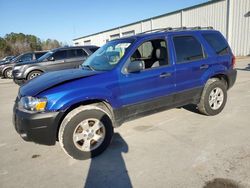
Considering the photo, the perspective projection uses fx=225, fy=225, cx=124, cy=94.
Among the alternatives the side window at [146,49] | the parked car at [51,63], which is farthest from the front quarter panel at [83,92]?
the parked car at [51,63]

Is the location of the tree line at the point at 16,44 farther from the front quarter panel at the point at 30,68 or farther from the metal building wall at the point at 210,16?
the front quarter panel at the point at 30,68

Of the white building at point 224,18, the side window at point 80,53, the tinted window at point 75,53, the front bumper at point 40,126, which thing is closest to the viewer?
the front bumper at point 40,126

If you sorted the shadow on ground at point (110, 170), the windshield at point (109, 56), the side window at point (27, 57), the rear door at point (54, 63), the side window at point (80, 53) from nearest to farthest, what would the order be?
1. the shadow on ground at point (110, 170)
2. the windshield at point (109, 56)
3. the rear door at point (54, 63)
4. the side window at point (80, 53)
5. the side window at point (27, 57)

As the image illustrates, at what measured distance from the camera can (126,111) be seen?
3.85m

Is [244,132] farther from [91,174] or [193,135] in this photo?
[91,174]

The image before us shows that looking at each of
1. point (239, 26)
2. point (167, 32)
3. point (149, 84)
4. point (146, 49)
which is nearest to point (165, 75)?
point (149, 84)

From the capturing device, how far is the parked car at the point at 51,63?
1039 centimetres

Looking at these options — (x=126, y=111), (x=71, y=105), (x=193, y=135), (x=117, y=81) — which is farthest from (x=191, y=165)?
(x=71, y=105)

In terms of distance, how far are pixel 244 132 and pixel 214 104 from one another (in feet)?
3.64

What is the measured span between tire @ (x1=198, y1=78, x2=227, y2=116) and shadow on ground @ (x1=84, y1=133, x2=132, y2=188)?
80.7 inches

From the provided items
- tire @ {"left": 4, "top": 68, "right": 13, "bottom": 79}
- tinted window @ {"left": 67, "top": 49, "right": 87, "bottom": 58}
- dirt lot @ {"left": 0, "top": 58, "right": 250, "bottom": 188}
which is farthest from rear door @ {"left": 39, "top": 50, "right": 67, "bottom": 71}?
tire @ {"left": 4, "top": 68, "right": 13, "bottom": 79}

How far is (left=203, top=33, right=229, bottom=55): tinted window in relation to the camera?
4840 mm

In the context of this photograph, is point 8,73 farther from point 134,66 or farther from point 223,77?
point 223,77

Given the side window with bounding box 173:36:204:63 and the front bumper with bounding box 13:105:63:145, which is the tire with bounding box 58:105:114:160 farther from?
the side window with bounding box 173:36:204:63
